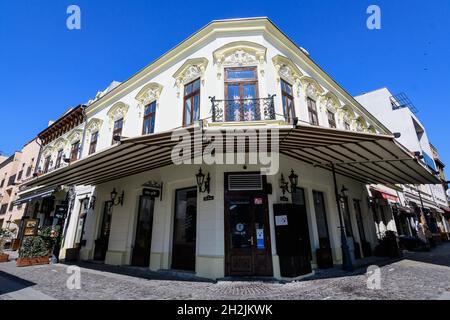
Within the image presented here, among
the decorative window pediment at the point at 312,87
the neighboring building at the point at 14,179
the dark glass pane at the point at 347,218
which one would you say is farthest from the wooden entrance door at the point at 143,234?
the neighboring building at the point at 14,179

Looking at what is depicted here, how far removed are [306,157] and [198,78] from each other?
525 cm

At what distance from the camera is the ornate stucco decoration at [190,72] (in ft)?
29.4

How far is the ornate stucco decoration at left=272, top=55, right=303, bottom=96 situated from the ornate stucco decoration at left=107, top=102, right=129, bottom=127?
776cm

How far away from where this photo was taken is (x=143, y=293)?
5.25 metres

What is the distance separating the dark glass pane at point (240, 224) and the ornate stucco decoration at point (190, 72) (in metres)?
4.83

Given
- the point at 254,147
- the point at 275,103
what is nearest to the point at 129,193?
the point at 254,147

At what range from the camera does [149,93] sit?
36.1ft

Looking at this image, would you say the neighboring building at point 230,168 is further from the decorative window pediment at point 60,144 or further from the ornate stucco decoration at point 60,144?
the decorative window pediment at point 60,144

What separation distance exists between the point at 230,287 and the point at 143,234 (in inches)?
206

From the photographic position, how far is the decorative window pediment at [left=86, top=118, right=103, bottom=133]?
13322 millimetres

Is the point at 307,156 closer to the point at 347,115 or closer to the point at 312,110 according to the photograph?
the point at 312,110

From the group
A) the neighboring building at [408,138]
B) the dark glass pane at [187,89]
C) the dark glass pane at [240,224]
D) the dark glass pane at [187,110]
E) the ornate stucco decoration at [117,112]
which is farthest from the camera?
the neighboring building at [408,138]

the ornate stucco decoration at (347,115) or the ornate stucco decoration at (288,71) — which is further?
the ornate stucco decoration at (347,115)

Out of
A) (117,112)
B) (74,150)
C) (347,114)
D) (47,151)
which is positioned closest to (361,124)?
(347,114)
